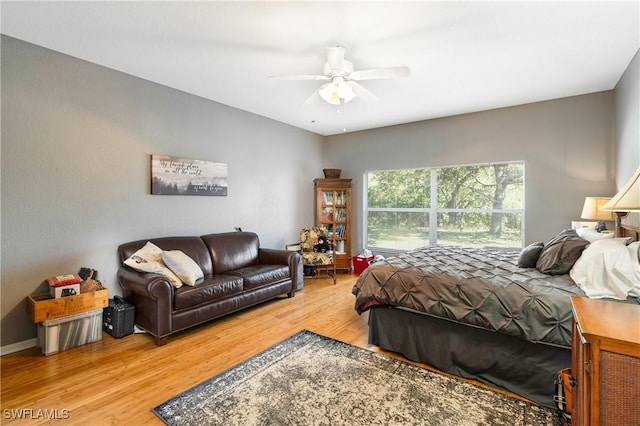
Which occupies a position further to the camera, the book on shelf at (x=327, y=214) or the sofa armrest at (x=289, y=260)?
the book on shelf at (x=327, y=214)

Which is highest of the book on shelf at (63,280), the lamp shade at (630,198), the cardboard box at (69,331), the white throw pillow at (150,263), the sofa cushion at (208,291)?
the lamp shade at (630,198)

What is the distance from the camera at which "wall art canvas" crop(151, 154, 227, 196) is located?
3613mm

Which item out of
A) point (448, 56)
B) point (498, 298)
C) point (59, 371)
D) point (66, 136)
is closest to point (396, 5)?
point (448, 56)

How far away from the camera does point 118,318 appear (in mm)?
2900

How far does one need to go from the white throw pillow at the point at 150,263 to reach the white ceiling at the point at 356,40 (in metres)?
1.99

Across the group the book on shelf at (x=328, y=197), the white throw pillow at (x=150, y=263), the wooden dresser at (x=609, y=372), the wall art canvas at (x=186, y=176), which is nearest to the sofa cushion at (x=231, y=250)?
the wall art canvas at (x=186, y=176)

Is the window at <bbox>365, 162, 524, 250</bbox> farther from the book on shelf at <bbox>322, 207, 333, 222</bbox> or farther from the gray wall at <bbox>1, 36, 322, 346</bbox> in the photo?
the gray wall at <bbox>1, 36, 322, 346</bbox>

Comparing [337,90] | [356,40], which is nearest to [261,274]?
[337,90]

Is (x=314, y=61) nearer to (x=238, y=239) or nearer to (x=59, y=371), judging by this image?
(x=238, y=239)

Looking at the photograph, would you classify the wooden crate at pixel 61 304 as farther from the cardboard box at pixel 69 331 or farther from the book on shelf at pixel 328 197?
the book on shelf at pixel 328 197

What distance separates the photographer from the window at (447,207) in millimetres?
4496

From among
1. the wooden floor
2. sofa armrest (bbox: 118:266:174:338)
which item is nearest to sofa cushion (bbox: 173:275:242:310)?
sofa armrest (bbox: 118:266:174:338)

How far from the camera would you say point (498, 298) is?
6.91 ft

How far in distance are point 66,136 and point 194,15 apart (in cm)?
184
